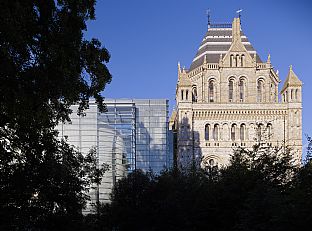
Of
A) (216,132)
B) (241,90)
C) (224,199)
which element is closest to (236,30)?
(241,90)

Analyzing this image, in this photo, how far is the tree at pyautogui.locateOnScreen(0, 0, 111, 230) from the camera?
42.5ft

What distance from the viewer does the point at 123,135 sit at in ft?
203

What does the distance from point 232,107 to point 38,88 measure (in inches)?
1924

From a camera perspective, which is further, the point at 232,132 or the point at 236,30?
the point at 236,30

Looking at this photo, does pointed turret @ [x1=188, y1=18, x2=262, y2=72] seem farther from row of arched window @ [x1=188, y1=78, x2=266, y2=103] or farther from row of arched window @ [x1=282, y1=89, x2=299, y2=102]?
row of arched window @ [x1=282, y1=89, x2=299, y2=102]

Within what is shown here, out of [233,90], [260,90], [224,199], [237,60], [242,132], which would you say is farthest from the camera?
[260,90]

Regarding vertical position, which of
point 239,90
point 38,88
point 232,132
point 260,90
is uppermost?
point 260,90

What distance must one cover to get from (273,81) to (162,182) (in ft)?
127

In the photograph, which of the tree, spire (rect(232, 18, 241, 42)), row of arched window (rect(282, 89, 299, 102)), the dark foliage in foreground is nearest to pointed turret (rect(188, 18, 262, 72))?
spire (rect(232, 18, 241, 42))

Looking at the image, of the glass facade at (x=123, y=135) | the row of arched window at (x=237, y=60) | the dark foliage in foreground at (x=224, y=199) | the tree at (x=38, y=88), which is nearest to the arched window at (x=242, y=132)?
the row of arched window at (x=237, y=60)

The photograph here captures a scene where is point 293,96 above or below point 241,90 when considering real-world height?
below

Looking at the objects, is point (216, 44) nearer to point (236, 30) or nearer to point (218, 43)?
point (218, 43)

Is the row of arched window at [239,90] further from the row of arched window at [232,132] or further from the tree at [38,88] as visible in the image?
the tree at [38,88]

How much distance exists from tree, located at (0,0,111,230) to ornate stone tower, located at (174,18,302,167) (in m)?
40.7
